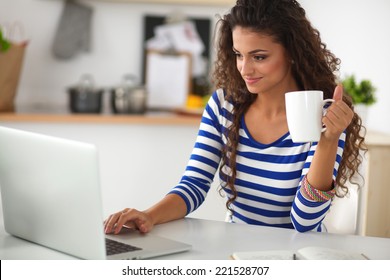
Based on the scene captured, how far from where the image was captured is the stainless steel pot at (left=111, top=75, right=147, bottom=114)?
317 centimetres

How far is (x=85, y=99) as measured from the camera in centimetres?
313

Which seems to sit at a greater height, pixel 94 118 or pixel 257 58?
pixel 257 58

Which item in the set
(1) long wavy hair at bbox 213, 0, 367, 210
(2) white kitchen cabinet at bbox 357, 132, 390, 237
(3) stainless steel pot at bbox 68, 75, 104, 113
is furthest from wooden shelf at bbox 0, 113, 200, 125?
(1) long wavy hair at bbox 213, 0, 367, 210

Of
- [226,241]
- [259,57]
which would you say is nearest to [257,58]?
[259,57]

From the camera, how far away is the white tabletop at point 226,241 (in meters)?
1.22

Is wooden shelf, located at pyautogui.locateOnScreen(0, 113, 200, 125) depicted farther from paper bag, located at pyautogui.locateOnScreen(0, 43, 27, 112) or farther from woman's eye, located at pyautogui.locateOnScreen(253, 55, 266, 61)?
woman's eye, located at pyautogui.locateOnScreen(253, 55, 266, 61)

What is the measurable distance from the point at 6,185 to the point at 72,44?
217cm

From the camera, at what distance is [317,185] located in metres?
1.44

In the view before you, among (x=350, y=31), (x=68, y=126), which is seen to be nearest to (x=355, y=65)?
(x=350, y=31)

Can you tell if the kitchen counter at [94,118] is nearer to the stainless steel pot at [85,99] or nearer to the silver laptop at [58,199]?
the stainless steel pot at [85,99]

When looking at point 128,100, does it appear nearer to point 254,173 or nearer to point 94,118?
point 94,118

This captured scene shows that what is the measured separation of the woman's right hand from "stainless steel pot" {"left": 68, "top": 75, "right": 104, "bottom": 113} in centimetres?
180

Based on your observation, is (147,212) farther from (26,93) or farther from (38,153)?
(26,93)

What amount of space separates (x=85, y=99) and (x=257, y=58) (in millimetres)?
1685
